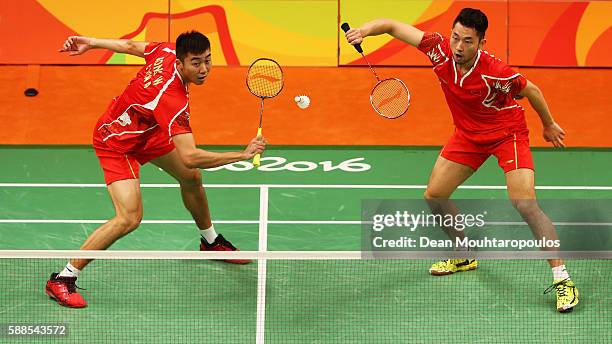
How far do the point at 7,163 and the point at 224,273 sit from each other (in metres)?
3.47

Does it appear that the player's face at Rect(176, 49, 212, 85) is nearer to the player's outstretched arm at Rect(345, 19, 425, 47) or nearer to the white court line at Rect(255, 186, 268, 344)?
the player's outstretched arm at Rect(345, 19, 425, 47)

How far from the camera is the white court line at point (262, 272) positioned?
23.4ft

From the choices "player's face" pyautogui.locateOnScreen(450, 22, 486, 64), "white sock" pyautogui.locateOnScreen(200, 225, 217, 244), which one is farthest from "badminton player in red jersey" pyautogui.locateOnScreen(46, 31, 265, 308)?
"player's face" pyautogui.locateOnScreen(450, 22, 486, 64)

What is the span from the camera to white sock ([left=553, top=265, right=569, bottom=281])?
7406mm

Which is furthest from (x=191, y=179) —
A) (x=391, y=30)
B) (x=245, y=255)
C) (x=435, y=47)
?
(x=435, y=47)

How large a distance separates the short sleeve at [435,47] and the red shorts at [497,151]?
616mm

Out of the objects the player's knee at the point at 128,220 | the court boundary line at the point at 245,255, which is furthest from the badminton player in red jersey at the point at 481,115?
the player's knee at the point at 128,220

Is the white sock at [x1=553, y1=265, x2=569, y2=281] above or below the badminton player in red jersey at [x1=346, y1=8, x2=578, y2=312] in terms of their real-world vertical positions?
below

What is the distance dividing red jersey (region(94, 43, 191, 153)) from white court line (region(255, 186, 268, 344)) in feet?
3.94

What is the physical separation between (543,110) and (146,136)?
295 centimetres

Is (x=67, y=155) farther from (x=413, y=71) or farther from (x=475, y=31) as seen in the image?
(x=475, y=31)

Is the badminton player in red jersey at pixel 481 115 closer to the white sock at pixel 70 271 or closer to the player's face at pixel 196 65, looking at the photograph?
the player's face at pixel 196 65

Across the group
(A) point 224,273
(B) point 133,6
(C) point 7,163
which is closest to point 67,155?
(C) point 7,163

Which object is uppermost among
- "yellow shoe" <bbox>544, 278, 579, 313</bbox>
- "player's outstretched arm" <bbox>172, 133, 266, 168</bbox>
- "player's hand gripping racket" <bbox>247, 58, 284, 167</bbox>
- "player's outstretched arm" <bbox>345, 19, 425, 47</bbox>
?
"player's hand gripping racket" <bbox>247, 58, 284, 167</bbox>
